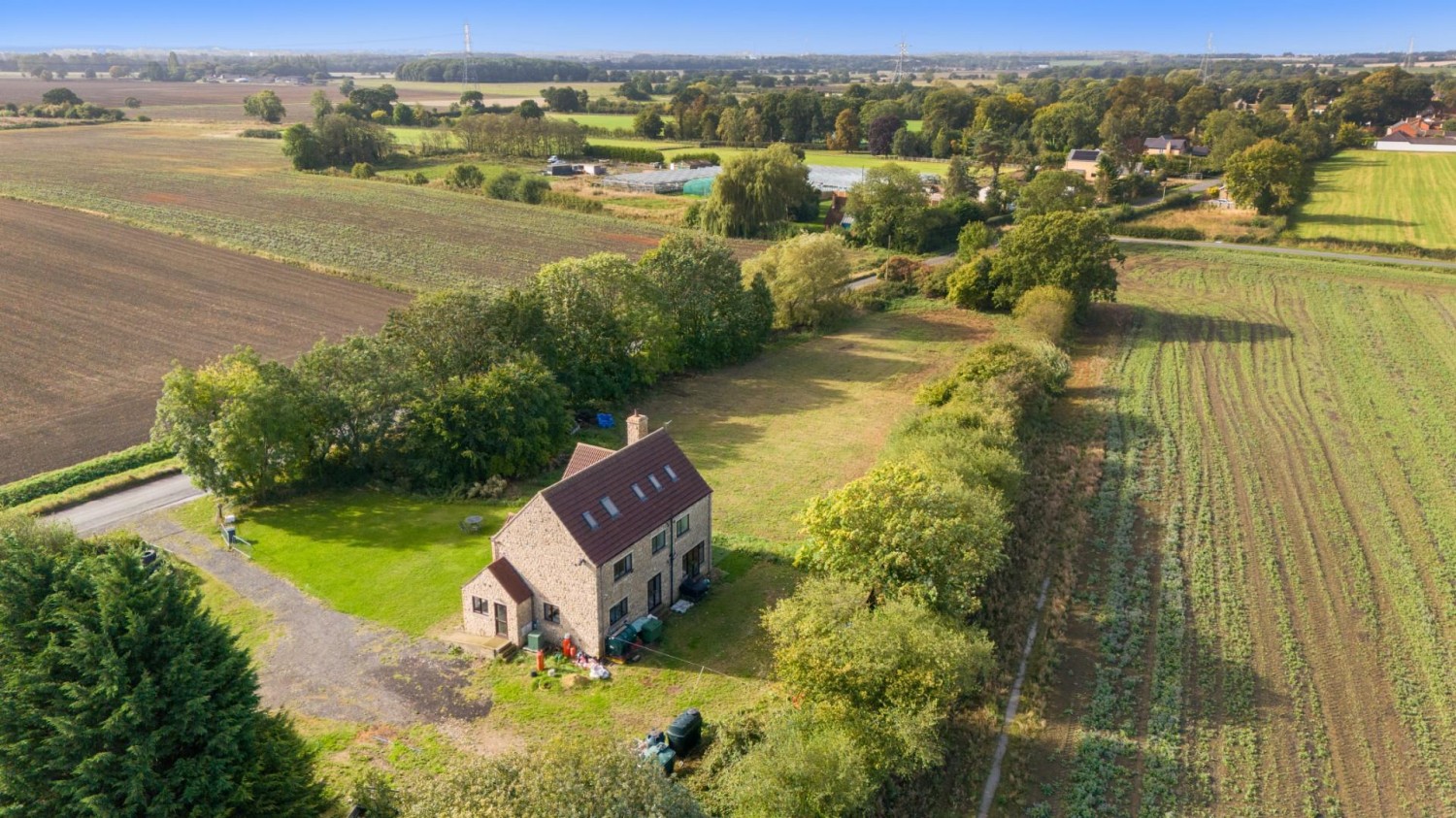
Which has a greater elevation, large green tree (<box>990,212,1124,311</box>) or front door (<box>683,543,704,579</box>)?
large green tree (<box>990,212,1124,311</box>)

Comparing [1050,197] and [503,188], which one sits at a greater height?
[1050,197]

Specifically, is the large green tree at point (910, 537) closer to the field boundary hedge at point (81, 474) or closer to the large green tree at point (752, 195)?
the field boundary hedge at point (81, 474)

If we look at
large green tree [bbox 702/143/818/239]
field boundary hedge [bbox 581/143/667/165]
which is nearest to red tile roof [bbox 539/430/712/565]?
large green tree [bbox 702/143/818/239]

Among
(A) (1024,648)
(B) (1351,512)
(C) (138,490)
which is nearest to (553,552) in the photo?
(A) (1024,648)

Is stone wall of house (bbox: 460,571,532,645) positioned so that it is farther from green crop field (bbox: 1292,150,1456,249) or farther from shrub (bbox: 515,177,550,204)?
green crop field (bbox: 1292,150,1456,249)

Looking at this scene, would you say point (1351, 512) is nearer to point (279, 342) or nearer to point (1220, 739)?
point (1220, 739)

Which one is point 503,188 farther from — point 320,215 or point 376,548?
point 376,548

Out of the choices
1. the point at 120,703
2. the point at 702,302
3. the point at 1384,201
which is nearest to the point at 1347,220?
the point at 1384,201
